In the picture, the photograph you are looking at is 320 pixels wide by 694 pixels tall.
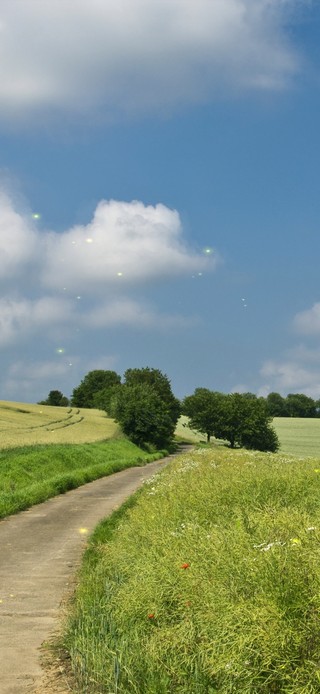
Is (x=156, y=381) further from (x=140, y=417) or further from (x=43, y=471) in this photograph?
(x=43, y=471)

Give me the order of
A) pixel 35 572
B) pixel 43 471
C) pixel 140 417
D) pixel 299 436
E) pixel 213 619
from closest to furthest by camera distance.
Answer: pixel 213 619 → pixel 35 572 → pixel 43 471 → pixel 140 417 → pixel 299 436

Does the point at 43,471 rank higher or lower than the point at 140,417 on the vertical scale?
lower

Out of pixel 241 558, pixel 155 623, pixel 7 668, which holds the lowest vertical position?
pixel 7 668

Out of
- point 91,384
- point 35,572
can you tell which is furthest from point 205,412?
point 35,572

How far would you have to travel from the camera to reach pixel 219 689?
5.26m

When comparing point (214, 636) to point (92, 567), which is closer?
point (214, 636)

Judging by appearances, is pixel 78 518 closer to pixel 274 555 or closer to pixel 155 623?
pixel 155 623

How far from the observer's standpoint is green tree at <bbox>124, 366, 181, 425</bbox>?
11354 centimetres

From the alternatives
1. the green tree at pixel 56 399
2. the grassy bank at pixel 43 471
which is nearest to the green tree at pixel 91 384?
the green tree at pixel 56 399

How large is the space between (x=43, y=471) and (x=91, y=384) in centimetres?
13027

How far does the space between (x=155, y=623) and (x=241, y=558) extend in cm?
109

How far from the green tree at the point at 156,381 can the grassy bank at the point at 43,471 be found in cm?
6360

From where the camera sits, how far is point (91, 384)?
531 feet

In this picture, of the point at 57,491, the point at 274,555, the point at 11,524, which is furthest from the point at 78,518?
the point at 274,555
